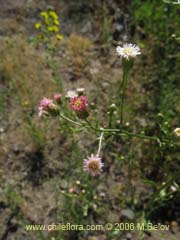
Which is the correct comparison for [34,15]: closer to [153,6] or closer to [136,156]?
[153,6]

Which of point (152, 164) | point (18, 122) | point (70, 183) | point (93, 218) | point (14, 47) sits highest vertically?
point (14, 47)

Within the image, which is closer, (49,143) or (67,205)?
(67,205)

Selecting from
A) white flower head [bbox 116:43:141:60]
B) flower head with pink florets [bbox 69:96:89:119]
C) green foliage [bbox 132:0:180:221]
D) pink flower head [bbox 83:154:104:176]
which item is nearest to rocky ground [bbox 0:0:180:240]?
green foliage [bbox 132:0:180:221]

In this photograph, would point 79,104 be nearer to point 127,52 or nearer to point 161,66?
point 127,52

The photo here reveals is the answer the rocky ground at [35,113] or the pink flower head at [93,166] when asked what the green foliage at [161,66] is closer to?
the rocky ground at [35,113]

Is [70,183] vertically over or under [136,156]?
under

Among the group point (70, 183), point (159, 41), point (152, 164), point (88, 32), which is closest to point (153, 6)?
point (159, 41)

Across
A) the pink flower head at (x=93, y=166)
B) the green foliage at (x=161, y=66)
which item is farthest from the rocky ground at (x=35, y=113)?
the pink flower head at (x=93, y=166)

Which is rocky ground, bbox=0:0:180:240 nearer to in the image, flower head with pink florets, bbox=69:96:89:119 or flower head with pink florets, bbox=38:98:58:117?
flower head with pink florets, bbox=38:98:58:117
